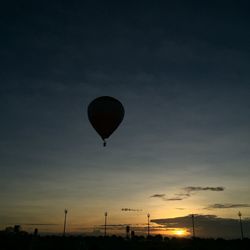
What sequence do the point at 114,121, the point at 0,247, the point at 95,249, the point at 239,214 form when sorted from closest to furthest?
the point at 114,121, the point at 95,249, the point at 0,247, the point at 239,214

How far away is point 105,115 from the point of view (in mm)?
38750

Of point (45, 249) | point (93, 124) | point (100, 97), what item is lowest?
point (45, 249)

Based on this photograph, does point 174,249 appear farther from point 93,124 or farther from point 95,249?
point 93,124

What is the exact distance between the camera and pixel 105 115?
38.8 metres

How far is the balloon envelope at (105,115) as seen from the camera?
127 ft

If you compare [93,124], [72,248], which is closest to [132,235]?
[72,248]

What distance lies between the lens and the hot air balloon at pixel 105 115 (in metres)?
38.8

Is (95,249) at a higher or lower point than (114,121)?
lower

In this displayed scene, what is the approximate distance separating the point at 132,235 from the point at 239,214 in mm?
52638

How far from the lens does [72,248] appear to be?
60.2 metres

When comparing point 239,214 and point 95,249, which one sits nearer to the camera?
point 95,249

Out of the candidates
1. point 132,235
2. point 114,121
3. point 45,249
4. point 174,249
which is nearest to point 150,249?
point 174,249

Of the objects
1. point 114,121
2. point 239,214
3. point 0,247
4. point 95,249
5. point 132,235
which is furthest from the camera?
point 239,214

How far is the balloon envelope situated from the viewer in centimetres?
3881
